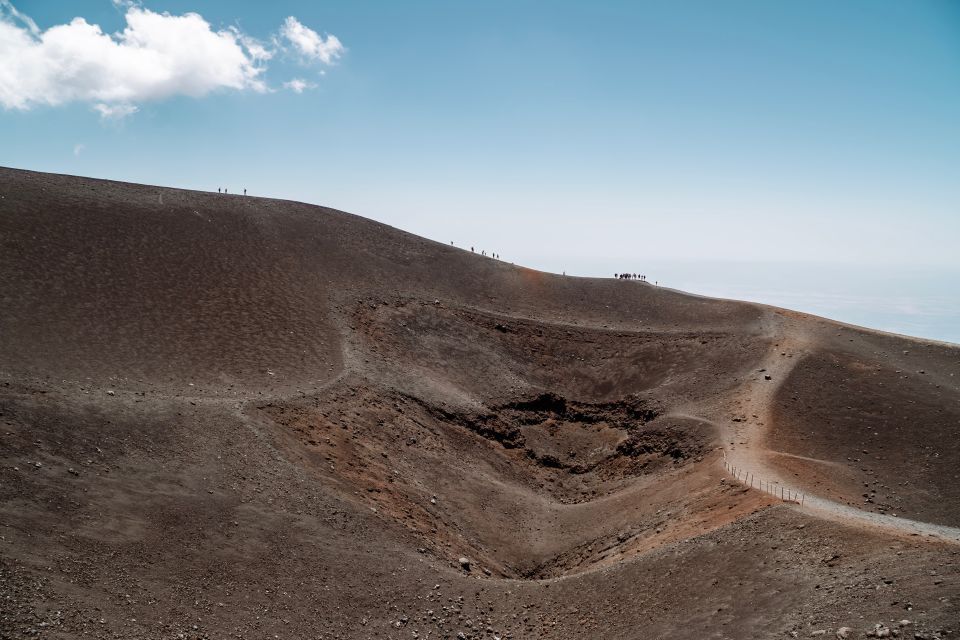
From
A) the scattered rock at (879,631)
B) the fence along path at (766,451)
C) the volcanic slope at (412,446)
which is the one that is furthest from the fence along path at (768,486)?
the scattered rock at (879,631)

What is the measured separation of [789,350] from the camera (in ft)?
111

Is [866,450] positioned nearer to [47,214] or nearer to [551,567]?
[551,567]

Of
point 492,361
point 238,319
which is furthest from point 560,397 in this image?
point 238,319

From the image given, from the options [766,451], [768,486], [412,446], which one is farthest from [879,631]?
[412,446]

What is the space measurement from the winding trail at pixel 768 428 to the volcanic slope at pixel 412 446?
8.7 inches

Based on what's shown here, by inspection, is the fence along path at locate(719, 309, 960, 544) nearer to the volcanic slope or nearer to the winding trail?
the winding trail

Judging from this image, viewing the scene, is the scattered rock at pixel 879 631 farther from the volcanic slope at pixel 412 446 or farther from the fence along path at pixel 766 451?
the fence along path at pixel 766 451

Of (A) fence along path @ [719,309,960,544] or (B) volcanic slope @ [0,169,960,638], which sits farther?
(A) fence along path @ [719,309,960,544]

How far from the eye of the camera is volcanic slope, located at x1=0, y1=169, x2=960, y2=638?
14.6 m

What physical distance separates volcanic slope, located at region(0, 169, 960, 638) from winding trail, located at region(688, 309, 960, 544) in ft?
0.73

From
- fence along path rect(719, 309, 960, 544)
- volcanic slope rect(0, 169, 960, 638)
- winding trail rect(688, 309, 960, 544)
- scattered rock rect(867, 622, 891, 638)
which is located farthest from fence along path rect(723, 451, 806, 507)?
scattered rock rect(867, 622, 891, 638)

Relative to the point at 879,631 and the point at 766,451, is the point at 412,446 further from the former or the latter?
the point at 879,631

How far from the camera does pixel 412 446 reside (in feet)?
87.8

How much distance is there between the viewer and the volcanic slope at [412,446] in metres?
14.6
